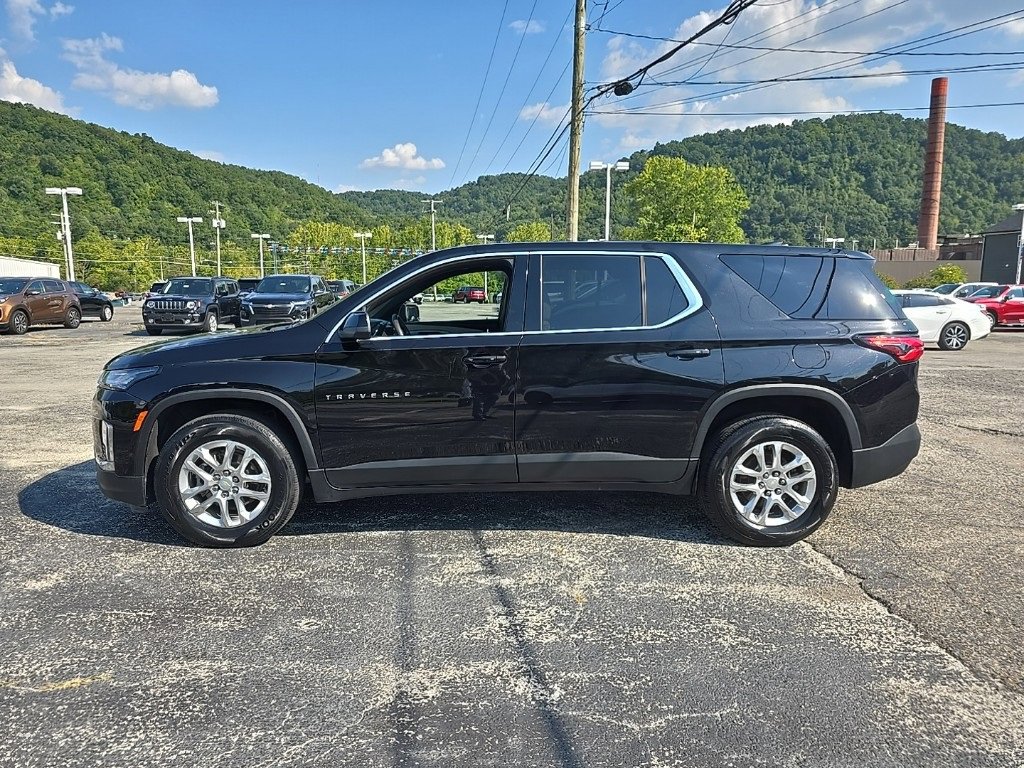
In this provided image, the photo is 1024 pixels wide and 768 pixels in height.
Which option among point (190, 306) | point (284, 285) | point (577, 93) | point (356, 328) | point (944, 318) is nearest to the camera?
point (356, 328)

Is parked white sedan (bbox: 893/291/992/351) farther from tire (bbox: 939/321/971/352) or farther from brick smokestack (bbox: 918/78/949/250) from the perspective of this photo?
brick smokestack (bbox: 918/78/949/250)

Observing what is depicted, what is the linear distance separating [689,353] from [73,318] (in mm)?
24344

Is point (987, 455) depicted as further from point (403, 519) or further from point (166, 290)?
point (166, 290)

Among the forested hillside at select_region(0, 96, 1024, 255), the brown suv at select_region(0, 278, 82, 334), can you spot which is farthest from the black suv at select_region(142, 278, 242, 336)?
the forested hillside at select_region(0, 96, 1024, 255)

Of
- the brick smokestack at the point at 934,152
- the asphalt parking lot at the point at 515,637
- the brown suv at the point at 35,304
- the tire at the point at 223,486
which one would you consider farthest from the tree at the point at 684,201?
the tire at the point at 223,486

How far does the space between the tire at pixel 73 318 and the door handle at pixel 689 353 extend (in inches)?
943

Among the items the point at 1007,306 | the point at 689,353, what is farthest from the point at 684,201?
the point at 689,353

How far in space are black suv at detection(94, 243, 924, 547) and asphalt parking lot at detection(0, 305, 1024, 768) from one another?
38 cm

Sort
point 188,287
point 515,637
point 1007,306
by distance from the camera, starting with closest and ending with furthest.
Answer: point 515,637
point 188,287
point 1007,306

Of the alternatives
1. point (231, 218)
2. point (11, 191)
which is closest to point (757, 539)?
point (11, 191)

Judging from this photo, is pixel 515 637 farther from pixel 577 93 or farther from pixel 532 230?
pixel 532 230

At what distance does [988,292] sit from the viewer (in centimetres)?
2433

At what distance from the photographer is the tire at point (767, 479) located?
4.14m

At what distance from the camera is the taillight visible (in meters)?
4.19
